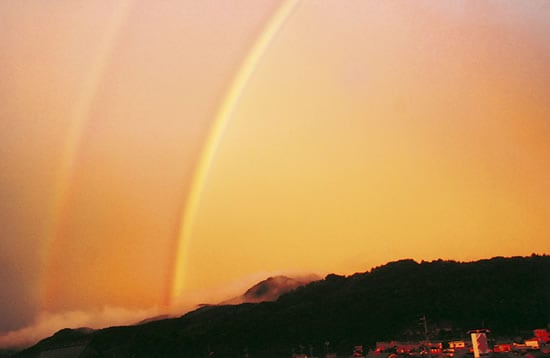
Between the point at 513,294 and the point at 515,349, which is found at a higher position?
the point at 513,294

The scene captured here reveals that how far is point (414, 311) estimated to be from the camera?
4178 cm

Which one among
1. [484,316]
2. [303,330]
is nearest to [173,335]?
[303,330]

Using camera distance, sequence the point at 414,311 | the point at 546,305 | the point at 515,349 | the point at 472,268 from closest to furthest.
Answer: the point at 515,349, the point at 546,305, the point at 414,311, the point at 472,268

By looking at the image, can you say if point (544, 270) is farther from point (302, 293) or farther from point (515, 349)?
point (302, 293)

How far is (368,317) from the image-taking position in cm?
4184

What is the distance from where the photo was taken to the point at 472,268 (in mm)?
45062

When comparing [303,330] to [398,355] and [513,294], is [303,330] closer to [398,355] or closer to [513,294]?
[398,355]

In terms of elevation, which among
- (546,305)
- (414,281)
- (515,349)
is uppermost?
(414,281)

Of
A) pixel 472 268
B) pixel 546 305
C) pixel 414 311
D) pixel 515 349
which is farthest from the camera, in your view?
pixel 472 268

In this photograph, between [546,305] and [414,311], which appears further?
[414,311]

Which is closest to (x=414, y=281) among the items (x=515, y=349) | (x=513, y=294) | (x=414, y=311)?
(x=414, y=311)

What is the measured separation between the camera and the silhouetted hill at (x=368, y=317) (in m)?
40.5

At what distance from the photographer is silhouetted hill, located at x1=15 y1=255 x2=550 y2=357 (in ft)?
133

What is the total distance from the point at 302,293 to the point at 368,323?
6.56 m
